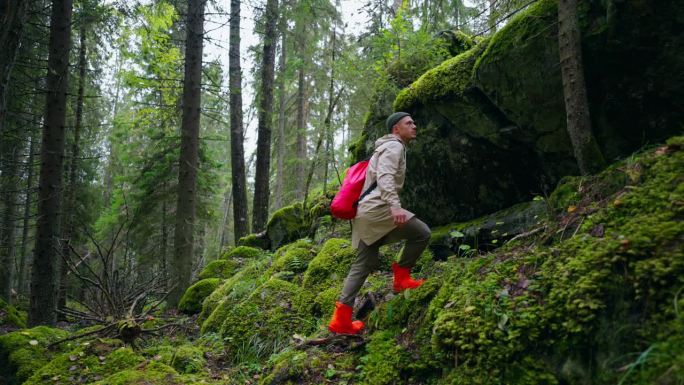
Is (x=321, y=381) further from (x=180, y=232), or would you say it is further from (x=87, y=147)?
(x=87, y=147)

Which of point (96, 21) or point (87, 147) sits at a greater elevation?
point (96, 21)

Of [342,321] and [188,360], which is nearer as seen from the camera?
[342,321]

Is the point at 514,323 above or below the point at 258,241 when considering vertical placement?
below

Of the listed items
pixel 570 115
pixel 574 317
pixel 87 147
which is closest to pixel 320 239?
pixel 570 115

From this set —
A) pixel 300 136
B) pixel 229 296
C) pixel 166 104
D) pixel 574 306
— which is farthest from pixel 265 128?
pixel 574 306

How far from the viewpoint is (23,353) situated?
5.54m

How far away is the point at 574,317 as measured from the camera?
247 cm

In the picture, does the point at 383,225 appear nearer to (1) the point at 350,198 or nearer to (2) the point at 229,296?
(1) the point at 350,198

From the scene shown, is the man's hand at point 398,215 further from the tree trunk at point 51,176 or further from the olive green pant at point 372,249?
the tree trunk at point 51,176

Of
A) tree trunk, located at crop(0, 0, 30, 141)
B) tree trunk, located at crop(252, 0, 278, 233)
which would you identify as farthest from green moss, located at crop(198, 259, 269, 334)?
tree trunk, located at crop(252, 0, 278, 233)

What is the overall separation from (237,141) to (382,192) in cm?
1045

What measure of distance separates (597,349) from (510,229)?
3059 millimetres

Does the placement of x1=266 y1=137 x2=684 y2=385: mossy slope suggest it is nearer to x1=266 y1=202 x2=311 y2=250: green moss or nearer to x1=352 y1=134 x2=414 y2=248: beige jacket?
x1=352 y1=134 x2=414 y2=248: beige jacket

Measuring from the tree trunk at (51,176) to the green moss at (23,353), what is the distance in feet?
7.64
